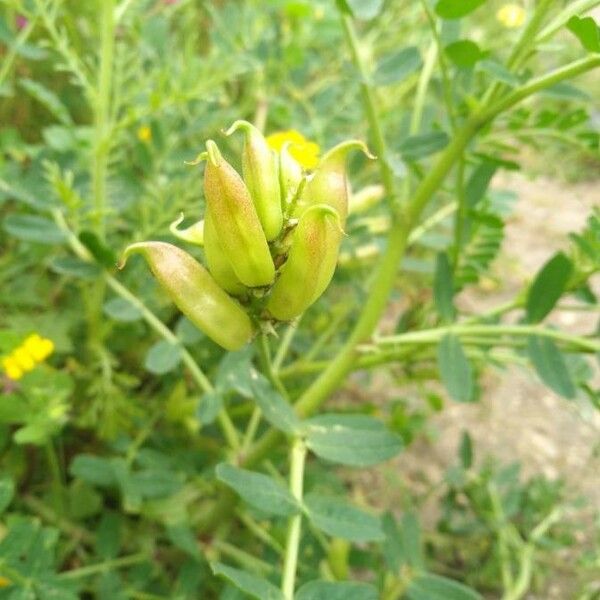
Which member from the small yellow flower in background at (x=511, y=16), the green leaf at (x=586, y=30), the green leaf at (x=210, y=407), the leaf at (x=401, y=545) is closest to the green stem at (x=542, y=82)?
the green leaf at (x=586, y=30)

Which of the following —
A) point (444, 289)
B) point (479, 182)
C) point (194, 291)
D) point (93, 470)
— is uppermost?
point (194, 291)

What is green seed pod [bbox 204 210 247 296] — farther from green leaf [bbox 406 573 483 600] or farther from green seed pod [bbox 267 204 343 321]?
green leaf [bbox 406 573 483 600]

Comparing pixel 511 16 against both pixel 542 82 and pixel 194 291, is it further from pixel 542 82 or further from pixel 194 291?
pixel 194 291

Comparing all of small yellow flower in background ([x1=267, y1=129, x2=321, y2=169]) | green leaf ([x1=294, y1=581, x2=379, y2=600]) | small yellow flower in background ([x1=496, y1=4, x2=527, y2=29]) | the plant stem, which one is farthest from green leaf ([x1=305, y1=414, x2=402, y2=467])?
small yellow flower in background ([x1=496, y1=4, x2=527, y2=29])

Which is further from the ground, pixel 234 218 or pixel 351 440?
pixel 234 218

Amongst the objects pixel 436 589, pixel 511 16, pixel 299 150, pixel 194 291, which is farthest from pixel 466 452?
pixel 511 16

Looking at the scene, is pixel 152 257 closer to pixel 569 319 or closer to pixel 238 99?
pixel 238 99

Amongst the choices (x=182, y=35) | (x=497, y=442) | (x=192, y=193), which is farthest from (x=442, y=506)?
(x=182, y=35)
